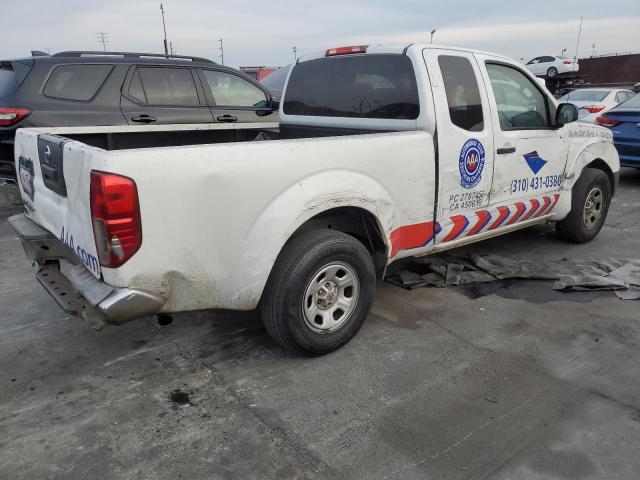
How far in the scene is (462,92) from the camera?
12.6ft

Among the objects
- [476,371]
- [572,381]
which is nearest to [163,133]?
[476,371]

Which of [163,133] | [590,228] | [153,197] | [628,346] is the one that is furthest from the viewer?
[590,228]

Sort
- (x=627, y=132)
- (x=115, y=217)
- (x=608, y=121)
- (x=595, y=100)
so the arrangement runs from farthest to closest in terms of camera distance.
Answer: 1. (x=595, y=100)
2. (x=608, y=121)
3. (x=627, y=132)
4. (x=115, y=217)

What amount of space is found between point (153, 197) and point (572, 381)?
2.51m

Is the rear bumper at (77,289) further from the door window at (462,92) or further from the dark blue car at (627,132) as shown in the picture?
the dark blue car at (627,132)

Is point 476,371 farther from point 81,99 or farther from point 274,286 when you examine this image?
point 81,99

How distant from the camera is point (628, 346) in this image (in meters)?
3.41

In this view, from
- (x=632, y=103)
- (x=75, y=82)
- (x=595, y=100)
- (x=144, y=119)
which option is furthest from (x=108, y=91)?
(x=595, y=100)

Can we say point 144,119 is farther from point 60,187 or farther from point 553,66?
point 553,66

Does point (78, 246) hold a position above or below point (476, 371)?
above

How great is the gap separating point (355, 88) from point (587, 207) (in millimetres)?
2966

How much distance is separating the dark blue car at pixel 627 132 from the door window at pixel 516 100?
191 inches

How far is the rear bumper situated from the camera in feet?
8.16

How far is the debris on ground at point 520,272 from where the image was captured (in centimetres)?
432
